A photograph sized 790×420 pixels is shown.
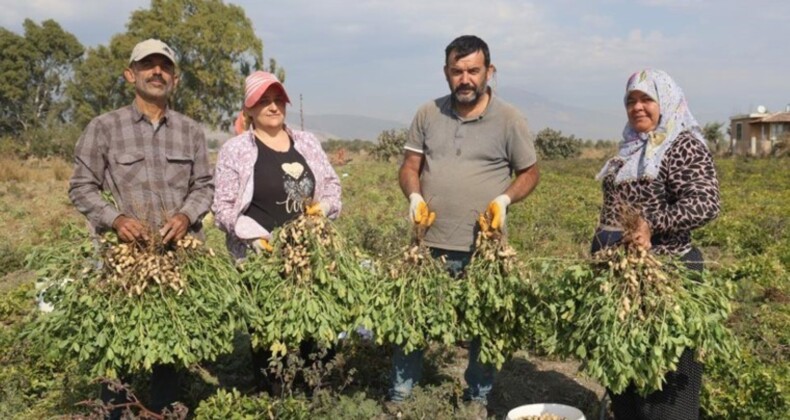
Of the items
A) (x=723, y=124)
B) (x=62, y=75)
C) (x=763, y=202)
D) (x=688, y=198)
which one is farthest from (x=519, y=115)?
(x=62, y=75)

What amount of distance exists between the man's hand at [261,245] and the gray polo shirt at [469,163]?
88 cm

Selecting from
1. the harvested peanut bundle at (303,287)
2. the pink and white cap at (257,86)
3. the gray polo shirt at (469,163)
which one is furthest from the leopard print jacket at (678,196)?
the pink and white cap at (257,86)

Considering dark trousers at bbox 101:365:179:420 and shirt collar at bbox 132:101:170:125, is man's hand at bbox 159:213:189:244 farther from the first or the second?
dark trousers at bbox 101:365:179:420

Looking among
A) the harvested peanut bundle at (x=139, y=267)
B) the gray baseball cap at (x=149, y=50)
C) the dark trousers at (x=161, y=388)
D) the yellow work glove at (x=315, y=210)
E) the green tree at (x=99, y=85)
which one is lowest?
the dark trousers at (x=161, y=388)

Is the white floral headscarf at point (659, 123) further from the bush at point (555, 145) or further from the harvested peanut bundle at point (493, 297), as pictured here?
the bush at point (555, 145)

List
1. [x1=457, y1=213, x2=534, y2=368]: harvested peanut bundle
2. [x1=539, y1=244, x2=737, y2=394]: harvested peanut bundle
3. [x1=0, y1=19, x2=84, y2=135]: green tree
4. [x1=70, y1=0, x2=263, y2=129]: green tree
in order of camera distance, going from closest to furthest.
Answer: [x1=539, y1=244, x2=737, y2=394]: harvested peanut bundle < [x1=457, y1=213, x2=534, y2=368]: harvested peanut bundle < [x1=70, y1=0, x2=263, y2=129]: green tree < [x1=0, y1=19, x2=84, y2=135]: green tree

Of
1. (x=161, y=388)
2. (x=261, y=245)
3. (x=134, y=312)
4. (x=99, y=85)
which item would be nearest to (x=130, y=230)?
(x=134, y=312)

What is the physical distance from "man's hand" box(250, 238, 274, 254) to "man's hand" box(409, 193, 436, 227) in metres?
0.74

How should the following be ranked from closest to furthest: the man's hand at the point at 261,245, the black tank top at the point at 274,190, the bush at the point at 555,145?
the man's hand at the point at 261,245 < the black tank top at the point at 274,190 < the bush at the point at 555,145

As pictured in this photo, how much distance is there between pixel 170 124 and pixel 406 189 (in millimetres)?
1313

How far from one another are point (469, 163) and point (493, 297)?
2.64 feet

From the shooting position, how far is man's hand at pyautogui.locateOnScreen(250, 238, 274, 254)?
335 cm

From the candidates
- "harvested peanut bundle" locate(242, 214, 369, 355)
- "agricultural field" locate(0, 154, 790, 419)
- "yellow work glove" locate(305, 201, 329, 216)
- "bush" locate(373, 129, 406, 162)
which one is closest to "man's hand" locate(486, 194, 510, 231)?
"agricultural field" locate(0, 154, 790, 419)

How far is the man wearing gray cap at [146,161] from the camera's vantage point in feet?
10.9
